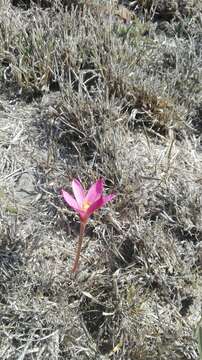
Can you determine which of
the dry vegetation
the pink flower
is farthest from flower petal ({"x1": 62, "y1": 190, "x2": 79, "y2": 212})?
the dry vegetation

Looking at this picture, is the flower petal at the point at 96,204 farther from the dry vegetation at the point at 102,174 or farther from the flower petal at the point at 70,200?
the dry vegetation at the point at 102,174

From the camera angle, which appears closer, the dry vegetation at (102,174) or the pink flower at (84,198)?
the pink flower at (84,198)

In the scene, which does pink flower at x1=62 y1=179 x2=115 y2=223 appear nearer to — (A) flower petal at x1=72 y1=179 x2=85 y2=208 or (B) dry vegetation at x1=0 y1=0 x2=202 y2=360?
(A) flower petal at x1=72 y1=179 x2=85 y2=208

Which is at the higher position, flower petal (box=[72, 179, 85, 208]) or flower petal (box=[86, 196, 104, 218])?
flower petal (box=[86, 196, 104, 218])

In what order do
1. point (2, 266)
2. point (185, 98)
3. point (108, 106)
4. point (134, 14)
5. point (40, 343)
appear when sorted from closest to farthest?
point (40, 343) < point (2, 266) < point (108, 106) < point (185, 98) < point (134, 14)

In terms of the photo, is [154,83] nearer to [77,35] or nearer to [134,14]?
[77,35]

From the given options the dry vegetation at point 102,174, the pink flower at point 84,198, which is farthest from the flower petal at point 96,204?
the dry vegetation at point 102,174

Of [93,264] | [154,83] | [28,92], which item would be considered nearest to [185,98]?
[154,83]

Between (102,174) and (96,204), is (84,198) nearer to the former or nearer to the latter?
(96,204)
